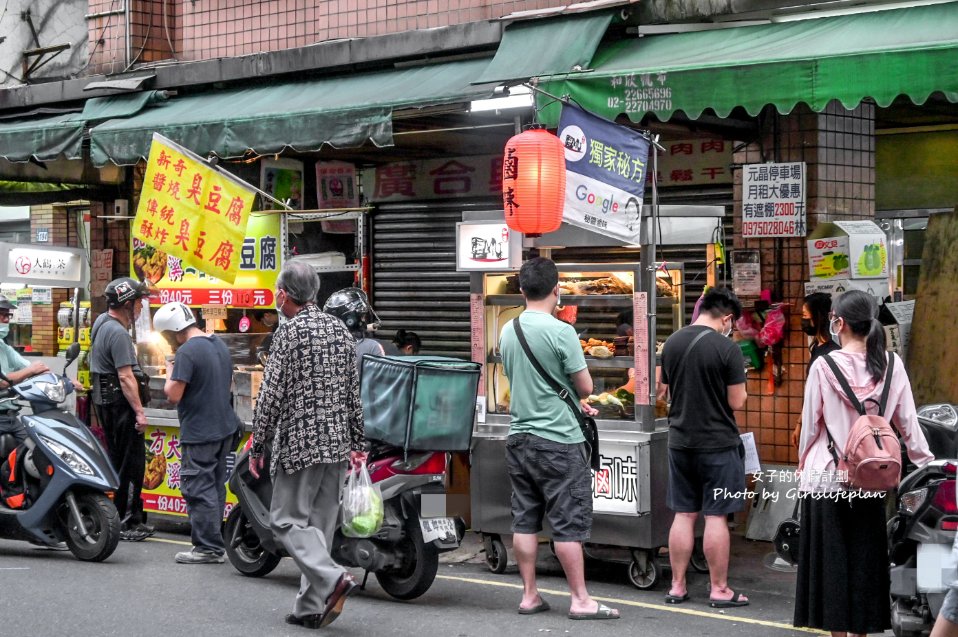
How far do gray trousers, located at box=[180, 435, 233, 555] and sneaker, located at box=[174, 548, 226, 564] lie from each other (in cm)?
3

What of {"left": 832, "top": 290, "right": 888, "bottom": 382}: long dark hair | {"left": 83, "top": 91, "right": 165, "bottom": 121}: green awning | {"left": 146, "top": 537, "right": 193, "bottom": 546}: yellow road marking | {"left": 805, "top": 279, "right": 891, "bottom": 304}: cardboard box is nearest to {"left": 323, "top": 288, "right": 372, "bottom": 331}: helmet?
{"left": 146, "top": 537, "right": 193, "bottom": 546}: yellow road marking

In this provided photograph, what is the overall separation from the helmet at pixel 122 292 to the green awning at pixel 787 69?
3.52m

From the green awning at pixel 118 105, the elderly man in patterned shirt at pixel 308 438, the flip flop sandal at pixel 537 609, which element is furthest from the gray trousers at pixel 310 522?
the green awning at pixel 118 105

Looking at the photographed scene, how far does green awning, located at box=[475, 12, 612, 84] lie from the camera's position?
9.45 meters

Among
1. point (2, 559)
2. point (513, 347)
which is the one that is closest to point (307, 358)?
point (513, 347)

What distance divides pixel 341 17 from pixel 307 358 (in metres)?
6.20

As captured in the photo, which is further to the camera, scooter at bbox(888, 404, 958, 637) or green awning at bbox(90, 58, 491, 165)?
green awning at bbox(90, 58, 491, 165)

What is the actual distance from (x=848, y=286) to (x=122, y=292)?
5.51 metres

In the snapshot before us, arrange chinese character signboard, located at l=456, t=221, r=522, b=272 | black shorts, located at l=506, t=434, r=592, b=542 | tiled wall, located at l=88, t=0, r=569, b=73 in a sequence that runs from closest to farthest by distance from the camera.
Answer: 1. black shorts, located at l=506, t=434, r=592, b=542
2. chinese character signboard, located at l=456, t=221, r=522, b=272
3. tiled wall, located at l=88, t=0, r=569, b=73

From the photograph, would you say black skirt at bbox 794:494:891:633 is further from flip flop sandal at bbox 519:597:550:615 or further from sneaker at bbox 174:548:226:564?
sneaker at bbox 174:548:226:564

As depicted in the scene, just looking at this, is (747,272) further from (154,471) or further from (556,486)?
(154,471)

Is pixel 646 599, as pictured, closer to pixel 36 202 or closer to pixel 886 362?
pixel 886 362

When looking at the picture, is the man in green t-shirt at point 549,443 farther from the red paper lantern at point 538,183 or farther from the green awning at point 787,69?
the green awning at point 787,69

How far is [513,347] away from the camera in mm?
7391
